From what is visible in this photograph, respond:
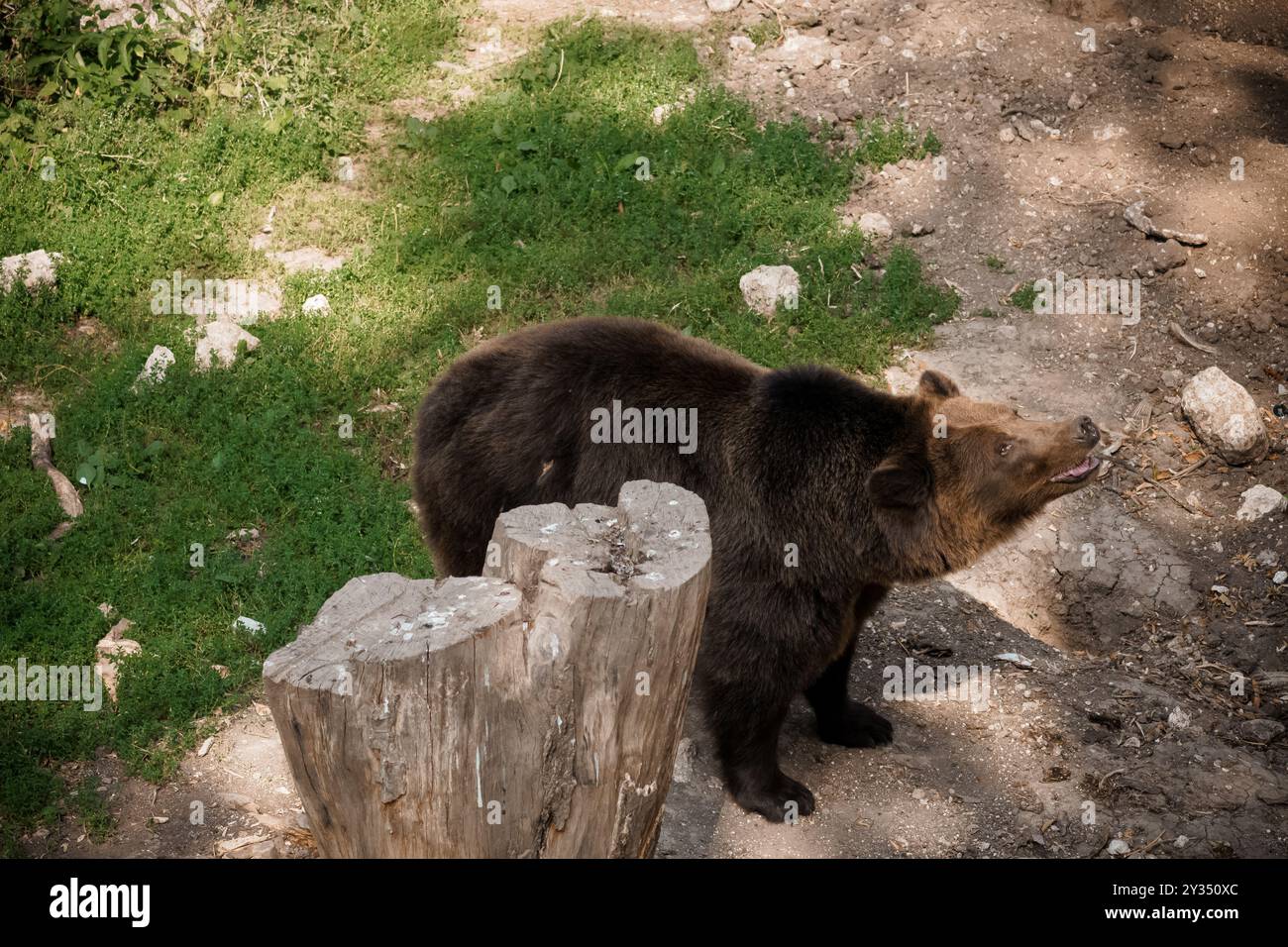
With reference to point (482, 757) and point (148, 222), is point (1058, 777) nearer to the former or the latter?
point (482, 757)

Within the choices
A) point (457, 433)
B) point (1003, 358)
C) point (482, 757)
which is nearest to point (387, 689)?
point (482, 757)

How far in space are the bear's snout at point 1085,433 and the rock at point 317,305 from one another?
18.3 ft

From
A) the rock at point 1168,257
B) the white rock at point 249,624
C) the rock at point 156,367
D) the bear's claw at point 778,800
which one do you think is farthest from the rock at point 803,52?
the bear's claw at point 778,800

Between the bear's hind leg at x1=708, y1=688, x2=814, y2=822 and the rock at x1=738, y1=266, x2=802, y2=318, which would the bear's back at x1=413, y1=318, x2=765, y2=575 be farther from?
the rock at x1=738, y1=266, x2=802, y2=318

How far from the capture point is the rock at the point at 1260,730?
6652mm

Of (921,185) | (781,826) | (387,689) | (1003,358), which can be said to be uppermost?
(387,689)

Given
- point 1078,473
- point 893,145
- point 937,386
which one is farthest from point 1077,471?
point 893,145

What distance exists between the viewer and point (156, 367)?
8.50m

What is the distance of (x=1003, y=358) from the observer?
910 cm

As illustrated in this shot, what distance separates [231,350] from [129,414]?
826 mm

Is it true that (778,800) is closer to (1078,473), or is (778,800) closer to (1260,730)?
(1078,473)

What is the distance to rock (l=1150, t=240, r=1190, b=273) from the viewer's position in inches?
382

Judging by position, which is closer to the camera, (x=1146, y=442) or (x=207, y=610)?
(x=207, y=610)

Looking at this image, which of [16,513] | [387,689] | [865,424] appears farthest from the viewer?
[16,513]
